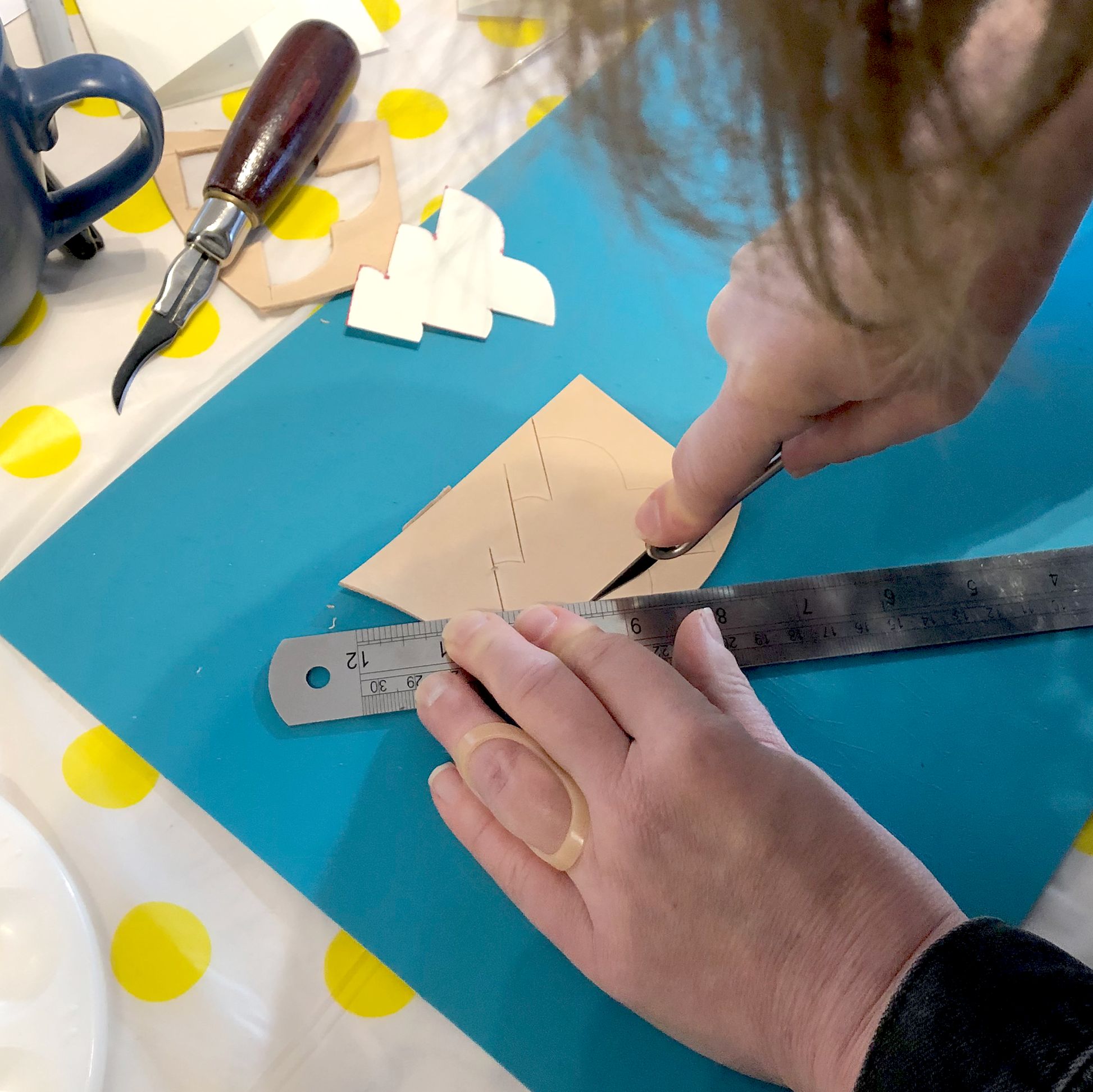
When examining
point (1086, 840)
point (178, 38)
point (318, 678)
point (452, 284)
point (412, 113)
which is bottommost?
point (1086, 840)

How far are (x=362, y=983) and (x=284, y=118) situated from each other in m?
0.69

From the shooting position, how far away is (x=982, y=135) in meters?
0.23

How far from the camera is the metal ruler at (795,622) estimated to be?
2.02 ft

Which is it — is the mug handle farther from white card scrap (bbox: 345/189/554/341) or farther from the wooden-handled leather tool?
white card scrap (bbox: 345/189/554/341)

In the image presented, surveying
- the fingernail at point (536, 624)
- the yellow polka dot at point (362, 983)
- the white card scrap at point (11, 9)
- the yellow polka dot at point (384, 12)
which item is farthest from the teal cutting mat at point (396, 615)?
the white card scrap at point (11, 9)

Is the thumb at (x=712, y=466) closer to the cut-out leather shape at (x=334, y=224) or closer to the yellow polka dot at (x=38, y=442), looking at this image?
the cut-out leather shape at (x=334, y=224)

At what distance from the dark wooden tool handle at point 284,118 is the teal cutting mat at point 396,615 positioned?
0.12 m

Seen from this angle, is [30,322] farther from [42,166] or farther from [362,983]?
[362,983]

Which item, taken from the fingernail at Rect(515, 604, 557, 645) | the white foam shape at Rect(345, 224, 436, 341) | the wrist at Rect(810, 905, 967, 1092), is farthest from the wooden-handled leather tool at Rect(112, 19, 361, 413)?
the wrist at Rect(810, 905, 967, 1092)

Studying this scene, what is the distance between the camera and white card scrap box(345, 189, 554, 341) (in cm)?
74

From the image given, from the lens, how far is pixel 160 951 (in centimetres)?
54

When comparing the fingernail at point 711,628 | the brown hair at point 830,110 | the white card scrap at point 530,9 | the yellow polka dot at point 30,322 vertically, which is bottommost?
the fingernail at point 711,628

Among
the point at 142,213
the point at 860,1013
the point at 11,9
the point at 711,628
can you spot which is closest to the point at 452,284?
the point at 142,213

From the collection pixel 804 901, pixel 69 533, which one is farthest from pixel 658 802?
pixel 69 533
